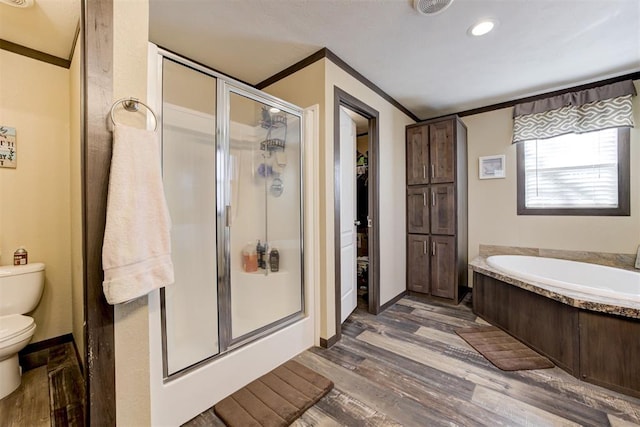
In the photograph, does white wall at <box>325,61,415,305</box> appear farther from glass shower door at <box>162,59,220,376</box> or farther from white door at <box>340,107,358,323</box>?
glass shower door at <box>162,59,220,376</box>

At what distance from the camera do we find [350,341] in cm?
226

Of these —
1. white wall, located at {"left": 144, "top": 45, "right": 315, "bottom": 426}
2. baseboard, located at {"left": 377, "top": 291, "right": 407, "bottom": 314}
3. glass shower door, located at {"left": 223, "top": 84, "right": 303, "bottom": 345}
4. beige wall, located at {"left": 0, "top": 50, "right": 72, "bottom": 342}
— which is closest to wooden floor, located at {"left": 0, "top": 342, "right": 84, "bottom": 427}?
beige wall, located at {"left": 0, "top": 50, "right": 72, "bottom": 342}

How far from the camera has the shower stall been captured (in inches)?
63.1

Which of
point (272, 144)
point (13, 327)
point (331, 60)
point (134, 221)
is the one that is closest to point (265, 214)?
point (272, 144)

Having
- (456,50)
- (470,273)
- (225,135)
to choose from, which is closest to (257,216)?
(225,135)

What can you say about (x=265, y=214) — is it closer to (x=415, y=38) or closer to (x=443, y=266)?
(x=415, y=38)

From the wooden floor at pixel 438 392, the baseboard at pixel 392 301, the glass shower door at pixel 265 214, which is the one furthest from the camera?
the baseboard at pixel 392 301

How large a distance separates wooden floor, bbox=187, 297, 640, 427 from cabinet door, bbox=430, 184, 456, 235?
130 cm

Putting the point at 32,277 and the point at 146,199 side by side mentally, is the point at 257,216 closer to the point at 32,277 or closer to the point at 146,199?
the point at 146,199

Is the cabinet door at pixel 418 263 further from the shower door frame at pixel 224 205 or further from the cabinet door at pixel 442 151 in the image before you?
the shower door frame at pixel 224 205

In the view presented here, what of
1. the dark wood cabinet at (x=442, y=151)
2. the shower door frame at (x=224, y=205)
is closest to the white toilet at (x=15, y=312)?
the shower door frame at (x=224, y=205)

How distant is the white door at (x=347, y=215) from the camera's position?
2543mm

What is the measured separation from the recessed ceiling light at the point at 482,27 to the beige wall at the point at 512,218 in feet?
5.65

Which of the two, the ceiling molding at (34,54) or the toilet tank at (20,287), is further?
the ceiling molding at (34,54)
